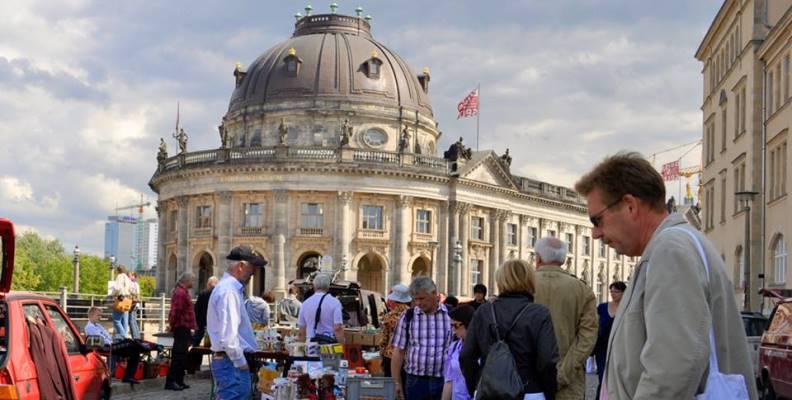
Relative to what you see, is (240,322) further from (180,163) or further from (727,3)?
(180,163)

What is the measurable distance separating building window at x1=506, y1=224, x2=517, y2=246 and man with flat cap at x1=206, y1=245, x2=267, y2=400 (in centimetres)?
6509

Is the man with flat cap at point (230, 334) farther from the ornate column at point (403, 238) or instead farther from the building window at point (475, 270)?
the building window at point (475, 270)

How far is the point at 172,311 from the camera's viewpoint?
57.2ft

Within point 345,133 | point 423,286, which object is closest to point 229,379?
point 423,286

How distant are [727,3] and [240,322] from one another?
3682cm

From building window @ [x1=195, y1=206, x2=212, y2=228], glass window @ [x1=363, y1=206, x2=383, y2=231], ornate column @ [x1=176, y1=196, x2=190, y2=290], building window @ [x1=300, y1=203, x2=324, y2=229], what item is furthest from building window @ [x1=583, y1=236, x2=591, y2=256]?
ornate column @ [x1=176, y1=196, x2=190, y2=290]

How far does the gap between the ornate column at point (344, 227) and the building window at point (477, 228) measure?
31.2ft

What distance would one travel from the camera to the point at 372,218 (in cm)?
6681

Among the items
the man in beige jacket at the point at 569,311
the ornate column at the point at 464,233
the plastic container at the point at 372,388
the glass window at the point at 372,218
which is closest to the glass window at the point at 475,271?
the ornate column at the point at 464,233

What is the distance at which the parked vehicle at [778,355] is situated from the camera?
13719 millimetres

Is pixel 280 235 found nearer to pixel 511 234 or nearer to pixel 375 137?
pixel 375 137

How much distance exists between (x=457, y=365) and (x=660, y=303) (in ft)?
17.8

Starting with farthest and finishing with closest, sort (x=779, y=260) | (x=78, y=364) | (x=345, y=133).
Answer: (x=345, y=133) → (x=779, y=260) → (x=78, y=364)

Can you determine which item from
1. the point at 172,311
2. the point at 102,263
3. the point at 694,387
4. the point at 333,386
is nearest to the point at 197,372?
the point at 172,311
